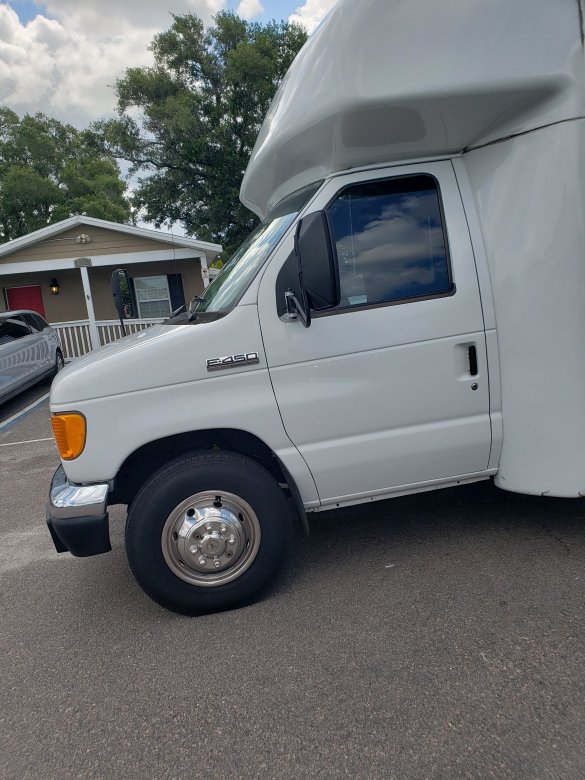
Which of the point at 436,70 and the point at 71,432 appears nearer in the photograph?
the point at 436,70

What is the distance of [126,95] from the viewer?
23359 mm

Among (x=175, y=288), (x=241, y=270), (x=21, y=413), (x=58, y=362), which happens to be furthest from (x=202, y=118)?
(x=241, y=270)

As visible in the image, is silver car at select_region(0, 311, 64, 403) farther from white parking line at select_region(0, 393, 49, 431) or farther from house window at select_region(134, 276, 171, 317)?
house window at select_region(134, 276, 171, 317)

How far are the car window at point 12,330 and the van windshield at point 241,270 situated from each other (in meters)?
6.89

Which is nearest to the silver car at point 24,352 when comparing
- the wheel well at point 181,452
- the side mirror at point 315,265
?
the wheel well at point 181,452

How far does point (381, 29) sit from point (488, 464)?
2335mm

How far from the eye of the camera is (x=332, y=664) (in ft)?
8.39

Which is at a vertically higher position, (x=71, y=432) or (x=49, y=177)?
(x=49, y=177)

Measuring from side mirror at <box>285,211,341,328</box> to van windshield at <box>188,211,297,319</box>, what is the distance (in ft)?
0.98

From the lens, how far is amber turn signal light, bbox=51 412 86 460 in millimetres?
2791

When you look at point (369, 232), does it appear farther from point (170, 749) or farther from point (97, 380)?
point (170, 749)

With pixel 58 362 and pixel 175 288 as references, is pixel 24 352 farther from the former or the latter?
pixel 175 288

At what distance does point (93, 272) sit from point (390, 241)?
14.7m

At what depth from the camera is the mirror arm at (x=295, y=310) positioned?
277 centimetres
